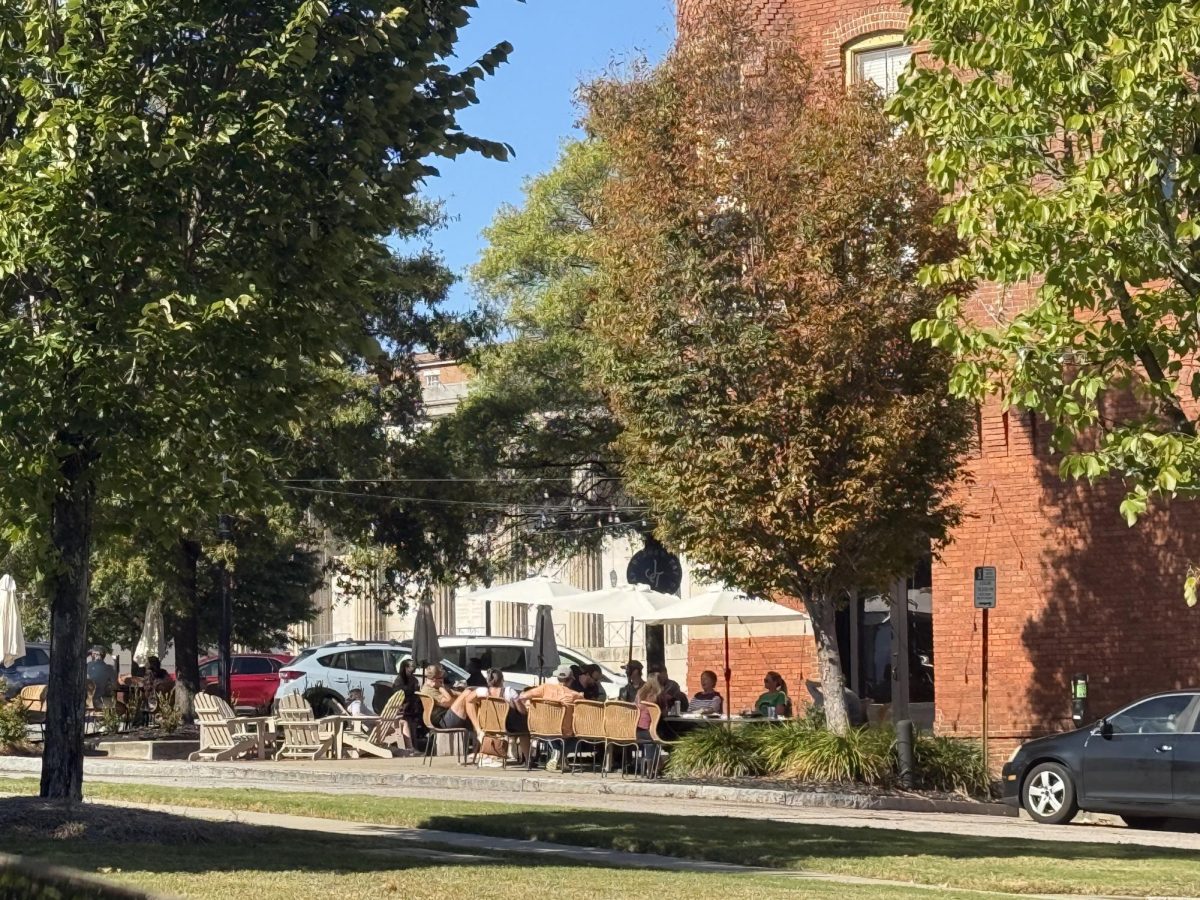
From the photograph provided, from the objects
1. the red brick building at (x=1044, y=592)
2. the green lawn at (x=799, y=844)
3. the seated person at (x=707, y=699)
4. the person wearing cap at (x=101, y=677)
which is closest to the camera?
the green lawn at (x=799, y=844)

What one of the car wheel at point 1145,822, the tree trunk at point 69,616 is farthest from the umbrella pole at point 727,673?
the tree trunk at point 69,616

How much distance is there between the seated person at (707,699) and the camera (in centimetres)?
2542

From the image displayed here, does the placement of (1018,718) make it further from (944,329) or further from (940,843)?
(944,329)

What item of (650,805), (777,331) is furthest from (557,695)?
(777,331)

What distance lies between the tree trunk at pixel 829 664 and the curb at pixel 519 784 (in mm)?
→ 1877

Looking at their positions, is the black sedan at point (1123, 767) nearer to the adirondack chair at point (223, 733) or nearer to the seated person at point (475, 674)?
the adirondack chair at point (223, 733)

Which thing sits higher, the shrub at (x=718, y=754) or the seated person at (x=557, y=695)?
the seated person at (x=557, y=695)

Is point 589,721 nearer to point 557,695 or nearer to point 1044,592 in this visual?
point 557,695

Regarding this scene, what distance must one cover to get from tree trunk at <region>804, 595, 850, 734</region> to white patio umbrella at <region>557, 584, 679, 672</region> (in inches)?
201

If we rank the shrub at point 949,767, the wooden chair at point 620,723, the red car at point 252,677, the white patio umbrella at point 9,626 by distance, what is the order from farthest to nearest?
the red car at point 252,677 < the white patio umbrella at point 9,626 < the wooden chair at point 620,723 < the shrub at point 949,767

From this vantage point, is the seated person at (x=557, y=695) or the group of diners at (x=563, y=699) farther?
the group of diners at (x=563, y=699)

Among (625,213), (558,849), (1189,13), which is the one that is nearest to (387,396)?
(625,213)

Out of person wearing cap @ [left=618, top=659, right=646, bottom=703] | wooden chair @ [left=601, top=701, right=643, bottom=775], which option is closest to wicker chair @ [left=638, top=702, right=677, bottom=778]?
wooden chair @ [left=601, top=701, right=643, bottom=775]

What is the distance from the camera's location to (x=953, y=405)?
2150 cm
